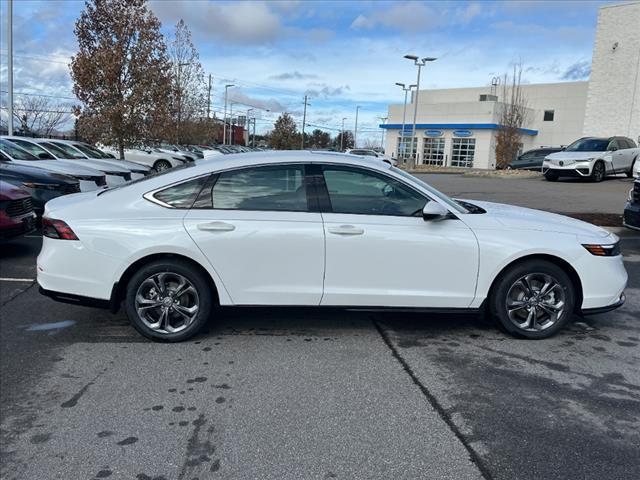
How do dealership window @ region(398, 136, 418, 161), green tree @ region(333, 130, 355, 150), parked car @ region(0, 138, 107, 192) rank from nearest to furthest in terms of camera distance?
parked car @ region(0, 138, 107, 192), dealership window @ region(398, 136, 418, 161), green tree @ region(333, 130, 355, 150)

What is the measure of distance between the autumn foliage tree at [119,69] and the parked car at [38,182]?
1017 centimetres

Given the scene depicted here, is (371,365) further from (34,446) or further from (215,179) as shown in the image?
(34,446)

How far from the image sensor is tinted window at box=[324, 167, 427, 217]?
4.60 metres

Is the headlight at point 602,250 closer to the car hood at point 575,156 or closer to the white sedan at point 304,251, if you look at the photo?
the white sedan at point 304,251

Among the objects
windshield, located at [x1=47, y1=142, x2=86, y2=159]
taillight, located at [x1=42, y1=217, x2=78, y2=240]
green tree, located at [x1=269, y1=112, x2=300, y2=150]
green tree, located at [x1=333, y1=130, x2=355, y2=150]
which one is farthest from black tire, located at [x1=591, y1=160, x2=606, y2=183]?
green tree, located at [x1=333, y1=130, x2=355, y2=150]

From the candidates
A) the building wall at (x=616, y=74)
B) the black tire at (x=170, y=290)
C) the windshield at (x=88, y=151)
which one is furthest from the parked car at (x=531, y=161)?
the black tire at (x=170, y=290)

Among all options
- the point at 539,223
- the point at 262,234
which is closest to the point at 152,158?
the point at 262,234

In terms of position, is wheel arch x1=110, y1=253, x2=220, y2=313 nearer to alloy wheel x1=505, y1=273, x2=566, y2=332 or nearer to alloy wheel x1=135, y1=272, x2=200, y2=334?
alloy wheel x1=135, y1=272, x2=200, y2=334

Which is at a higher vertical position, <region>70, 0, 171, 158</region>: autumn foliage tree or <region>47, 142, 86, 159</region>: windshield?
<region>70, 0, 171, 158</region>: autumn foliage tree

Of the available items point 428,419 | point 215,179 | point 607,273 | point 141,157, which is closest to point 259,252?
point 215,179

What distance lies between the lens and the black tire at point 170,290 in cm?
447

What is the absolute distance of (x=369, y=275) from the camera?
4512mm

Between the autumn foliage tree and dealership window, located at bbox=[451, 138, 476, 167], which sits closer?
the autumn foliage tree

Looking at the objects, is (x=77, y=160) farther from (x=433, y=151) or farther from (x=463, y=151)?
(x=433, y=151)
